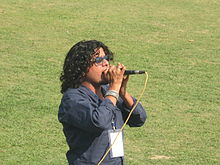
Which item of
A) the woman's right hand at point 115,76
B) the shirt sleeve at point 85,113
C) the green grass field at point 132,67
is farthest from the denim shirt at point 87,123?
the green grass field at point 132,67

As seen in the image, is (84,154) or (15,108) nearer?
(84,154)

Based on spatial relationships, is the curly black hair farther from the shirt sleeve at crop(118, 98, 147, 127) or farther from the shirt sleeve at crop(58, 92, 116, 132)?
the shirt sleeve at crop(118, 98, 147, 127)

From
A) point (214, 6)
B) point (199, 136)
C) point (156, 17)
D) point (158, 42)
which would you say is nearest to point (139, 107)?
point (199, 136)

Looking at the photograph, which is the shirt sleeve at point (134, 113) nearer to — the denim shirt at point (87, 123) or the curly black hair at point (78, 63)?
the denim shirt at point (87, 123)

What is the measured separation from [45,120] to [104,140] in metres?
4.35

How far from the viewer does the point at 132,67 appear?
36.7 ft

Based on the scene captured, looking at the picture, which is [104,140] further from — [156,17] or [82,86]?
[156,17]

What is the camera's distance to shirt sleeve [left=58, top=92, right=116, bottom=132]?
383 cm

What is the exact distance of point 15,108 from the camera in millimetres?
8656

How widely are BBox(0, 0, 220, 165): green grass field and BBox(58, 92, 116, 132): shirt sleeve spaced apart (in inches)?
124

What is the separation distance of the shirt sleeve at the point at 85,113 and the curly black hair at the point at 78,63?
0.16m

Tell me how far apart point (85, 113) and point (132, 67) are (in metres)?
7.37

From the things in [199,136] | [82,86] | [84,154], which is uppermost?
[82,86]

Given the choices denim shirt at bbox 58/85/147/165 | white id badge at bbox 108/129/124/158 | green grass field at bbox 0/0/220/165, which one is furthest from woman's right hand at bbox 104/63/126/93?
green grass field at bbox 0/0/220/165
